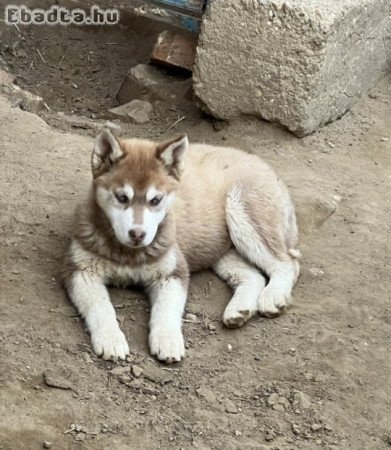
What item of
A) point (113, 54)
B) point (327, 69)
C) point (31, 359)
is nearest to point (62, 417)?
point (31, 359)

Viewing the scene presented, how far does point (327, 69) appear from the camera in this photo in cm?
706

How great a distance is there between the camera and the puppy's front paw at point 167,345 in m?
4.82

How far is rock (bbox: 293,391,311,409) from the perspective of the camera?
182 inches

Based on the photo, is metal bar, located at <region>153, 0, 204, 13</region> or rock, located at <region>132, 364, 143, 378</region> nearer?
rock, located at <region>132, 364, 143, 378</region>

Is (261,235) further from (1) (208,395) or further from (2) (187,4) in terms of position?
(2) (187,4)

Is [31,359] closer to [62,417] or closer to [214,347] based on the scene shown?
[62,417]

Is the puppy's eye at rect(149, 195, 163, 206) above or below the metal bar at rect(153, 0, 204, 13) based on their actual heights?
above

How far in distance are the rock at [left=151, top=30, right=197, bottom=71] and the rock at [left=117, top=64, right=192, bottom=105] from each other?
0.16 metres

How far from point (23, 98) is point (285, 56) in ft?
7.50

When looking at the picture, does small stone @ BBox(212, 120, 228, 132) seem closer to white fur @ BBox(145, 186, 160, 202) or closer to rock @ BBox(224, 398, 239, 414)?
white fur @ BBox(145, 186, 160, 202)

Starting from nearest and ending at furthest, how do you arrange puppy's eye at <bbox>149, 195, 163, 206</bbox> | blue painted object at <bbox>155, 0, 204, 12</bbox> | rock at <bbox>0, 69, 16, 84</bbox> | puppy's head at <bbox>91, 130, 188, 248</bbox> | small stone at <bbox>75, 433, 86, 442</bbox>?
small stone at <bbox>75, 433, 86, 442</bbox>
puppy's head at <bbox>91, 130, 188, 248</bbox>
puppy's eye at <bbox>149, 195, 163, 206</bbox>
rock at <bbox>0, 69, 16, 84</bbox>
blue painted object at <bbox>155, 0, 204, 12</bbox>

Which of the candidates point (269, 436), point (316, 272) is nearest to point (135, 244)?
point (269, 436)

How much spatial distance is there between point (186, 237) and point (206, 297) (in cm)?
42

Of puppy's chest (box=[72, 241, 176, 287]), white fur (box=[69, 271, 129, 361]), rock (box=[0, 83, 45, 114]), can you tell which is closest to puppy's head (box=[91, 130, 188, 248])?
puppy's chest (box=[72, 241, 176, 287])
